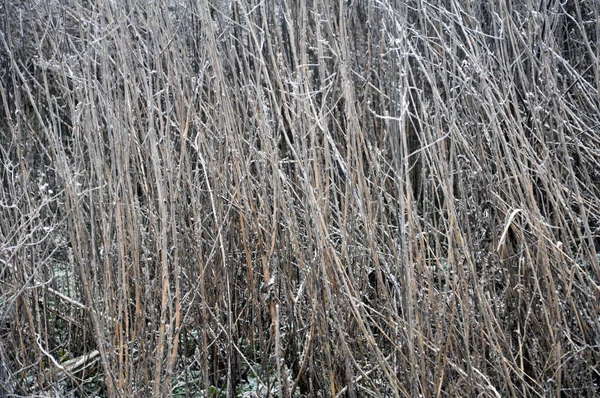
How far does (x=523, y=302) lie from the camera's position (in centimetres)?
237

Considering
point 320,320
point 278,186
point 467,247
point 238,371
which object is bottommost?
point 238,371

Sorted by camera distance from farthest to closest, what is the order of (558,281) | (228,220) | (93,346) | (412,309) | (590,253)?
(93,346) → (228,220) → (558,281) → (590,253) → (412,309)

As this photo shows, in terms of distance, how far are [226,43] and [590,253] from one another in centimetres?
129

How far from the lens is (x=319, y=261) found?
2.04 meters

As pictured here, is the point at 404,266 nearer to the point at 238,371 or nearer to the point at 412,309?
the point at 412,309

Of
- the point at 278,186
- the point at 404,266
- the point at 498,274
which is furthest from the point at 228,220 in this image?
the point at 498,274

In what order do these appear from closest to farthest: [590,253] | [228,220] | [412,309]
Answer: [412,309], [590,253], [228,220]

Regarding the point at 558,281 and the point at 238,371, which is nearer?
the point at 558,281

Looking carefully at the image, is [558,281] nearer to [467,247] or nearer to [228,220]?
[467,247]

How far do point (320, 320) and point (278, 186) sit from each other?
1.40ft

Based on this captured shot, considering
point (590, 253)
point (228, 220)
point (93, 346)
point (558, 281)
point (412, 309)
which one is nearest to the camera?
point (412, 309)

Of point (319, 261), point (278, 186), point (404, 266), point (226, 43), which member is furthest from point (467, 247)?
point (226, 43)

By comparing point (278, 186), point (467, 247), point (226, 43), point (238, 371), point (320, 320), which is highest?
point (226, 43)

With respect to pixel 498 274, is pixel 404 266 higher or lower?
higher
